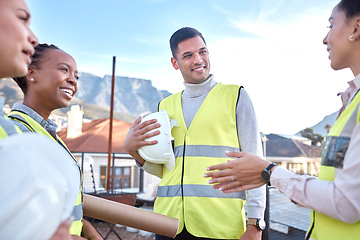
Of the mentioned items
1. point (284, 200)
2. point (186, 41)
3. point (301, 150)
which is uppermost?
point (186, 41)

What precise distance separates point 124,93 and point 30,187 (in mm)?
113669

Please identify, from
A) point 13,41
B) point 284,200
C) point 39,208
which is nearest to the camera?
point 39,208

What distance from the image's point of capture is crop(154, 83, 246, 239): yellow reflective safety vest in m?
1.76

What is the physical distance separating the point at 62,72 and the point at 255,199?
1239mm

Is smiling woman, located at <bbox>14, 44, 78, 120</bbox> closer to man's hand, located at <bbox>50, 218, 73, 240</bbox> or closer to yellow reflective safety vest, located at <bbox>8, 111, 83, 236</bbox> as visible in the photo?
yellow reflective safety vest, located at <bbox>8, 111, 83, 236</bbox>

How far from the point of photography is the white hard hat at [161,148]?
1.77 m

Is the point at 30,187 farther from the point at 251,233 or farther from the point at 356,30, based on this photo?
the point at 251,233

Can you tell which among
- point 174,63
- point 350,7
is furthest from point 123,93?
point 350,7

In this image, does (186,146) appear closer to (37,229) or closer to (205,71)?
(205,71)

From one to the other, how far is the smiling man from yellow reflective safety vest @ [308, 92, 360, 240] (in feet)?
1.98

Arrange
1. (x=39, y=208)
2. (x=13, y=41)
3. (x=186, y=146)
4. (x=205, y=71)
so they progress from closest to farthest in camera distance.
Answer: (x=39, y=208), (x=13, y=41), (x=186, y=146), (x=205, y=71)

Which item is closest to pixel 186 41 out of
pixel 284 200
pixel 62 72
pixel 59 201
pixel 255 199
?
pixel 62 72

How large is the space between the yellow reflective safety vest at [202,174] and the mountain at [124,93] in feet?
329

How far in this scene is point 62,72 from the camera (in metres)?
1.58
